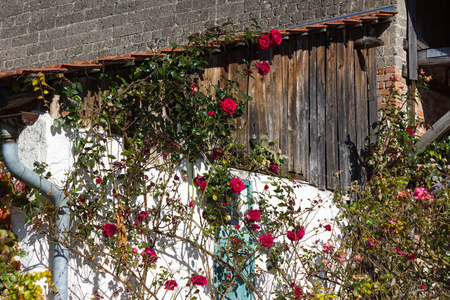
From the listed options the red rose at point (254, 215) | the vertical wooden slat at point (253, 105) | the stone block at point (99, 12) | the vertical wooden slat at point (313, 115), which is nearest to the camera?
the red rose at point (254, 215)

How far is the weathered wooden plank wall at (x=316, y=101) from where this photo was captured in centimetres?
717

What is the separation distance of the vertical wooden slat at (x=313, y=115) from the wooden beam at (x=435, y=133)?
1.34 m

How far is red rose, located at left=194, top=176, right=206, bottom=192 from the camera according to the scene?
5.91 metres

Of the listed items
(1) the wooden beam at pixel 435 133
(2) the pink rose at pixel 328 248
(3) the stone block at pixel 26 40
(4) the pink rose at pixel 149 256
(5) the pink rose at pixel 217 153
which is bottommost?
(2) the pink rose at pixel 328 248

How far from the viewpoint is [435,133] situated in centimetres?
772

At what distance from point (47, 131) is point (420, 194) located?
147 inches

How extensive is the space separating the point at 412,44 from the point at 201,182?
154 inches

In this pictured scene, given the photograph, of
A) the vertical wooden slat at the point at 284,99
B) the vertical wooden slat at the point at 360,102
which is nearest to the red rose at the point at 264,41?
the vertical wooden slat at the point at 284,99

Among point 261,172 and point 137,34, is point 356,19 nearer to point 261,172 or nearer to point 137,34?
point 261,172

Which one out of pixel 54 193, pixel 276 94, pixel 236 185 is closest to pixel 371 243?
pixel 236 185

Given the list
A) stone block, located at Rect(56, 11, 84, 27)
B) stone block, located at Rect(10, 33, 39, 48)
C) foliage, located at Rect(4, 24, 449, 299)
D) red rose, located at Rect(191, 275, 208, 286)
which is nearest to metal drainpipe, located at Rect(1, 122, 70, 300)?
foliage, located at Rect(4, 24, 449, 299)

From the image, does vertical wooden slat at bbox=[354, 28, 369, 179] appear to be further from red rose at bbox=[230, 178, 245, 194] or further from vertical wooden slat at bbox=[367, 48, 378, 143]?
red rose at bbox=[230, 178, 245, 194]

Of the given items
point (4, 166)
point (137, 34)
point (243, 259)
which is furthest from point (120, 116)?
point (137, 34)

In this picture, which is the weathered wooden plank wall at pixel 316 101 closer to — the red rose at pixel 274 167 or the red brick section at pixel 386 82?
the red brick section at pixel 386 82
